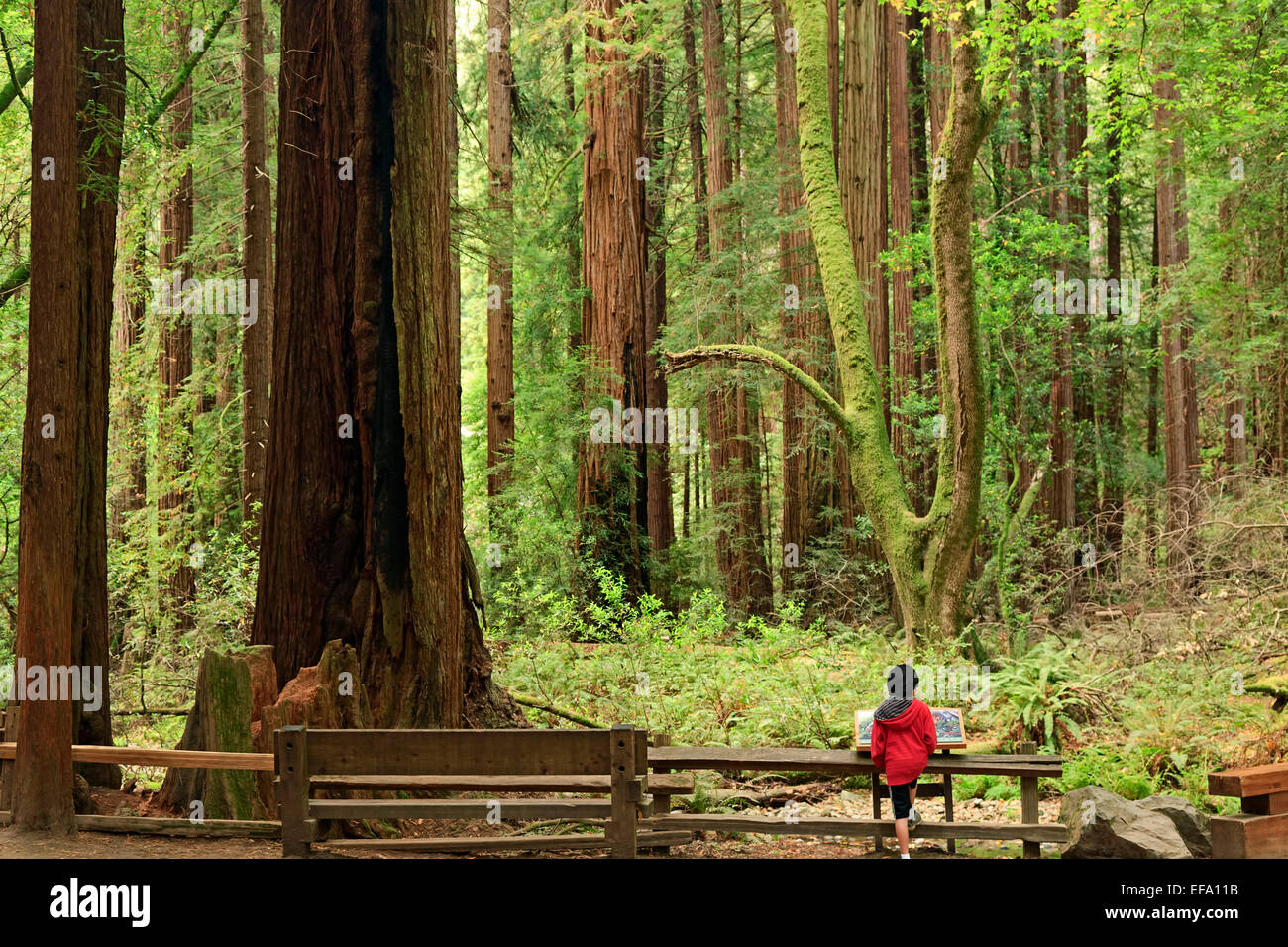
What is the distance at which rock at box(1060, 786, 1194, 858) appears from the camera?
23.8 ft

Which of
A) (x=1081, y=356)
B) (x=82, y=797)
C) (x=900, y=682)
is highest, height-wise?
(x=1081, y=356)

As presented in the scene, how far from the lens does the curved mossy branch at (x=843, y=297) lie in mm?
14375

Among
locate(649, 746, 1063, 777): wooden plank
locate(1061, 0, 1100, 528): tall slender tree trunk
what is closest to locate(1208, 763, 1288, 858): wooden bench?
locate(649, 746, 1063, 777): wooden plank

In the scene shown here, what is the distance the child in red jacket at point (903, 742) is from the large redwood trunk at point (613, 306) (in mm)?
10554

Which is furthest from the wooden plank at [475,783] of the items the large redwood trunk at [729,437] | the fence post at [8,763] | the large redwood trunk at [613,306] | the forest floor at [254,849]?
the large redwood trunk at [729,437]

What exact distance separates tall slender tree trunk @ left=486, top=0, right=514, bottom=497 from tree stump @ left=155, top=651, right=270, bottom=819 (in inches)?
418

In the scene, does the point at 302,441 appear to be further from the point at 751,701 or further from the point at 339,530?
the point at 751,701

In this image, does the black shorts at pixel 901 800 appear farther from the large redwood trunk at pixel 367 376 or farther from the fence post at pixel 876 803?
the large redwood trunk at pixel 367 376

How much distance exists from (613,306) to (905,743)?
495 inches

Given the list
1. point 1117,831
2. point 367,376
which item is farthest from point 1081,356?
Answer: point 367,376

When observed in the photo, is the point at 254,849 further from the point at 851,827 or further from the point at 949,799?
the point at 949,799

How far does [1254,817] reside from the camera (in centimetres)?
488

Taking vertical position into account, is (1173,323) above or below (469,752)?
above
